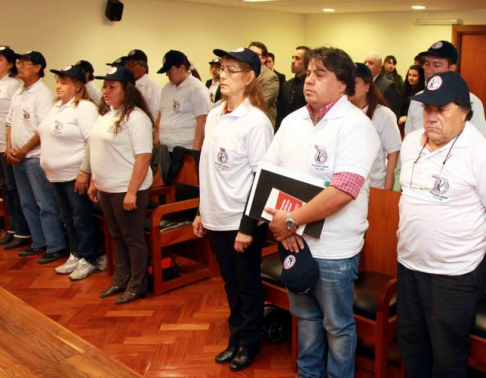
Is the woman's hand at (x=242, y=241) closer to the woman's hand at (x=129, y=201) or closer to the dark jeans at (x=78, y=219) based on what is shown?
the woman's hand at (x=129, y=201)

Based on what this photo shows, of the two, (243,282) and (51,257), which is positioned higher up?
(243,282)

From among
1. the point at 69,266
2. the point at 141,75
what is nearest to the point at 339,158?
the point at 69,266

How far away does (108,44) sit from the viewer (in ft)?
26.3

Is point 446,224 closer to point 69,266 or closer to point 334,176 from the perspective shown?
point 334,176

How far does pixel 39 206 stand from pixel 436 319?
11.2ft

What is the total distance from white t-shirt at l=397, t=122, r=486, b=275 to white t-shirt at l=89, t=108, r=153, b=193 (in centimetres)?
193

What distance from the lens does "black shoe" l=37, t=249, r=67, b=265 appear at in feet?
15.0

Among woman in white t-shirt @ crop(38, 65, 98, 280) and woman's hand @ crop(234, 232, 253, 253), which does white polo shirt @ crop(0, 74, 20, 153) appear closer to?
woman in white t-shirt @ crop(38, 65, 98, 280)

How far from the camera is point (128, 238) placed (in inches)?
145

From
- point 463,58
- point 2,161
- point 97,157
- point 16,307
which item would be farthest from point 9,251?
point 463,58

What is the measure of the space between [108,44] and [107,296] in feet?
16.7

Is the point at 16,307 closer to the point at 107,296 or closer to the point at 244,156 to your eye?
the point at 244,156

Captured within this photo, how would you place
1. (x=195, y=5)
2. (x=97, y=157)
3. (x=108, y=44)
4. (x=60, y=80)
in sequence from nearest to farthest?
(x=97, y=157)
(x=60, y=80)
(x=108, y=44)
(x=195, y=5)

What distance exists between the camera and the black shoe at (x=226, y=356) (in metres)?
2.94
